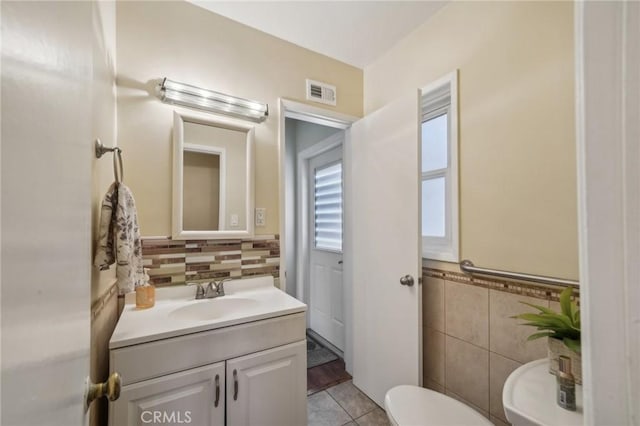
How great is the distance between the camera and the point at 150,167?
1436 mm

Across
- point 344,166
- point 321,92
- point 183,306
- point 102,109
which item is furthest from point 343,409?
point 321,92

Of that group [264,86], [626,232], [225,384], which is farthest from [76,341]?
[264,86]

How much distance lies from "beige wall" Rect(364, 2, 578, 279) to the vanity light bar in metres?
1.15

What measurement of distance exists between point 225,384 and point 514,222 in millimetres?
1513

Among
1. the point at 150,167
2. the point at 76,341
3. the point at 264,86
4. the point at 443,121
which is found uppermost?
the point at 264,86

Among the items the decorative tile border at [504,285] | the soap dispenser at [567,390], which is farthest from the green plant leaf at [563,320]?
the decorative tile border at [504,285]

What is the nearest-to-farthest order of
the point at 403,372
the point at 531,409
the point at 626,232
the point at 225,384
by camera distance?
the point at 626,232
the point at 531,409
the point at 225,384
the point at 403,372

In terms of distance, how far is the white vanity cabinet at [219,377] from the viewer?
988mm

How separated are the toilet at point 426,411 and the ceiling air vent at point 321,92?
191 centimetres

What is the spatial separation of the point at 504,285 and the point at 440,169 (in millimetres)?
790

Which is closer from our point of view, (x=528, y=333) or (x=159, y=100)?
(x=528, y=333)

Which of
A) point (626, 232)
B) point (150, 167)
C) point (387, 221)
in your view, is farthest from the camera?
point (387, 221)

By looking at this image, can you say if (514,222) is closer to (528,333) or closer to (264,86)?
(528,333)

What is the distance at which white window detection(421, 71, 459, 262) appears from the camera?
1.50m
